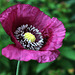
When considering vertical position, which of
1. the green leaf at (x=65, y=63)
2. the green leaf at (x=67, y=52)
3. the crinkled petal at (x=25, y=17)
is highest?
the crinkled petal at (x=25, y=17)

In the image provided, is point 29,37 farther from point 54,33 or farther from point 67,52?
point 67,52

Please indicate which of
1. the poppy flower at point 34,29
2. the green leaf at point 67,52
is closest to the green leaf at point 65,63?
the green leaf at point 67,52

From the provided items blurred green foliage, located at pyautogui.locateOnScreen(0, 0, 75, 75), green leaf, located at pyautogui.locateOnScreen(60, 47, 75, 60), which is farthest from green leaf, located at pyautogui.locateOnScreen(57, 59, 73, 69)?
green leaf, located at pyautogui.locateOnScreen(60, 47, 75, 60)

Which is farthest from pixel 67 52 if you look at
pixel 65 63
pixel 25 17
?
pixel 25 17

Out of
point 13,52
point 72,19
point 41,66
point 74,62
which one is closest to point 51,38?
point 13,52

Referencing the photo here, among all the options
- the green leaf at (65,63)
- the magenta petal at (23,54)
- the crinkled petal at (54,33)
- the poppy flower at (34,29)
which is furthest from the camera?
the green leaf at (65,63)

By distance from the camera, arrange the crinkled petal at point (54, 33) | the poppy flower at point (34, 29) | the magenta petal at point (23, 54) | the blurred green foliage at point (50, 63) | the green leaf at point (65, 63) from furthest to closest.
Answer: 1. the green leaf at point (65, 63)
2. the blurred green foliage at point (50, 63)
3. the crinkled petal at point (54, 33)
4. the poppy flower at point (34, 29)
5. the magenta petal at point (23, 54)

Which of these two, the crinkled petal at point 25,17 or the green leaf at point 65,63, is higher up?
the crinkled petal at point 25,17

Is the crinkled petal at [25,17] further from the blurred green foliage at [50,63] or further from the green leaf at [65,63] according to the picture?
the green leaf at [65,63]
